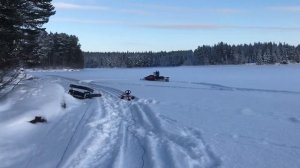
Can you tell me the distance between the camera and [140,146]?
12047 millimetres

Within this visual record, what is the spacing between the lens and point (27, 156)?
11.1 meters

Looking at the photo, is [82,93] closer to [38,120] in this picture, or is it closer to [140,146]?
[38,120]

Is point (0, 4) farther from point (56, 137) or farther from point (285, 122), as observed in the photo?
point (285, 122)

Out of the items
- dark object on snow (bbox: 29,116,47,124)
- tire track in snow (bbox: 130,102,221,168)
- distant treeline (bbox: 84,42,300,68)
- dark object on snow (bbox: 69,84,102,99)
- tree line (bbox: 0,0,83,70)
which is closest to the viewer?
tire track in snow (bbox: 130,102,221,168)

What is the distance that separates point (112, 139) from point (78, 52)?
362 feet

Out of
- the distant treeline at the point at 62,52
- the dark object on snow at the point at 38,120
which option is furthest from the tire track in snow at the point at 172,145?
the distant treeline at the point at 62,52

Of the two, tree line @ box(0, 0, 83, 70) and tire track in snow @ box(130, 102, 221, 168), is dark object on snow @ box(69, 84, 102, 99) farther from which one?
tire track in snow @ box(130, 102, 221, 168)

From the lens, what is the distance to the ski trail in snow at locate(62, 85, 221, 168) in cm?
1002

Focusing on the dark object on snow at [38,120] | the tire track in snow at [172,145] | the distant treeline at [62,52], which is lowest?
the tire track in snow at [172,145]

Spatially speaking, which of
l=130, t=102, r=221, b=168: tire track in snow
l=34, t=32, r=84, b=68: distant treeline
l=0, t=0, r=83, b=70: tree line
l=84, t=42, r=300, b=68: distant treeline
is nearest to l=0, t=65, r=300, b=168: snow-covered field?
l=130, t=102, r=221, b=168: tire track in snow

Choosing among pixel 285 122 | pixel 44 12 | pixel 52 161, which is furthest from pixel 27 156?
pixel 44 12

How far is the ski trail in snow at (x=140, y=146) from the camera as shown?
395 inches

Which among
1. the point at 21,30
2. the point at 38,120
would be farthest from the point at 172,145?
the point at 21,30

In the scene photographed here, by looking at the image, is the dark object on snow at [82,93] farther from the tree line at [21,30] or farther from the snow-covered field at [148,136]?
the snow-covered field at [148,136]
